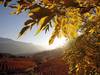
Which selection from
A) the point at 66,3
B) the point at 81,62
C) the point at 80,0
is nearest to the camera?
the point at 66,3

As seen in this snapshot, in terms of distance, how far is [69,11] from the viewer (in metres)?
1.91

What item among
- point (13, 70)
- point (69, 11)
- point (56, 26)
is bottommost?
point (13, 70)

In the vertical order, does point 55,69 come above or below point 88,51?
below

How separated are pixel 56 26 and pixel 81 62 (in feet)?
12.8

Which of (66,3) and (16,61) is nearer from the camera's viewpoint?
(66,3)

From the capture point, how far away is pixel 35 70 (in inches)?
709

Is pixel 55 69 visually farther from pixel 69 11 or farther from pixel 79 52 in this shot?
pixel 69 11

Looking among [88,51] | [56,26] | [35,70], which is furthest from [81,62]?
[35,70]

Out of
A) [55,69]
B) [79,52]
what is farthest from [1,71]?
[79,52]

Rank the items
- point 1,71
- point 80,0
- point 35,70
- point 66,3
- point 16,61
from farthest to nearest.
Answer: point 16,61 → point 1,71 → point 35,70 → point 80,0 → point 66,3

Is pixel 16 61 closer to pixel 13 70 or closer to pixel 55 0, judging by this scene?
pixel 13 70

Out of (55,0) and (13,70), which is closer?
(55,0)

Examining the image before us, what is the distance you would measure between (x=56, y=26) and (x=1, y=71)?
2076 centimetres

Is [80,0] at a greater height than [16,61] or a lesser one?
greater
